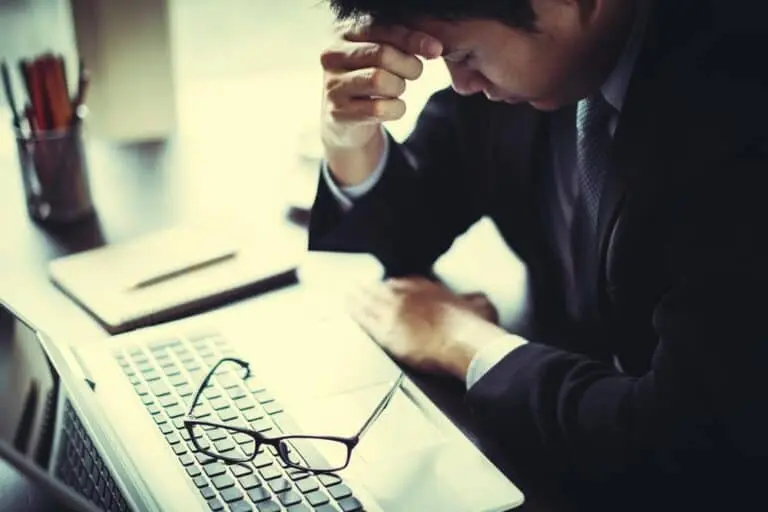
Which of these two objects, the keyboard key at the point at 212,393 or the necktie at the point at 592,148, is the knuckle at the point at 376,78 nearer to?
the necktie at the point at 592,148

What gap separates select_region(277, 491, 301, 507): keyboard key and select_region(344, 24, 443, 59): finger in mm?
409

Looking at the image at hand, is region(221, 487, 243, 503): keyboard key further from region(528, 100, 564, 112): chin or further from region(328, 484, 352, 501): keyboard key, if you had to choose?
region(528, 100, 564, 112): chin

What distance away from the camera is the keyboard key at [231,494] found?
2.86 ft

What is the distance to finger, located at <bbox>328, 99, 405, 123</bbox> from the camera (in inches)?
46.0

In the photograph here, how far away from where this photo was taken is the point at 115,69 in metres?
1.60

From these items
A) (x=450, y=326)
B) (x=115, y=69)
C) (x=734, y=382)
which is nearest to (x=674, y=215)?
(x=734, y=382)

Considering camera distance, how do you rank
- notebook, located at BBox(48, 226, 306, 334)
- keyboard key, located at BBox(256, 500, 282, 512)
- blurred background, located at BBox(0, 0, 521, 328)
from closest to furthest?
keyboard key, located at BBox(256, 500, 282, 512), notebook, located at BBox(48, 226, 306, 334), blurred background, located at BBox(0, 0, 521, 328)

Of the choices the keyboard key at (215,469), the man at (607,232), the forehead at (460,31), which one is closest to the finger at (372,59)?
the man at (607,232)

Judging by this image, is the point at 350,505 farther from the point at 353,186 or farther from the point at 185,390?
the point at 353,186

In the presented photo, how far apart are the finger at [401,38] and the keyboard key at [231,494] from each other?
0.42 metres

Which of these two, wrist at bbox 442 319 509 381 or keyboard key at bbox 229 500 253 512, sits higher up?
wrist at bbox 442 319 509 381

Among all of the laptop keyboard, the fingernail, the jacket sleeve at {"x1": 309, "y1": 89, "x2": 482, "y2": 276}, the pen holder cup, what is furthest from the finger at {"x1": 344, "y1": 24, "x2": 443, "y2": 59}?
the pen holder cup

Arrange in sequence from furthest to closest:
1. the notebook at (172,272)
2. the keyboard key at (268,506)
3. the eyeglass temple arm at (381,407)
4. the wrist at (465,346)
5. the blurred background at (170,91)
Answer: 1. the blurred background at (170,91)
2. the notebook at (172,272)
3. the wrist at (465,346)
4. the eyeglass temple arm at (381,407)
5. the keyboard key at (268,506)

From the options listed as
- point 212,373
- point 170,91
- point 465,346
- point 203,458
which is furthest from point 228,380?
point 170,91
